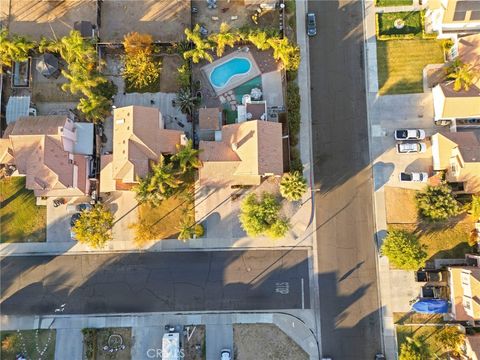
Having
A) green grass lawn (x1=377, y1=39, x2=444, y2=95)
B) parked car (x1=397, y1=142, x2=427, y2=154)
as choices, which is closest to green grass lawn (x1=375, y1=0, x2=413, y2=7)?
green grass lawn (x1=377, y1=39, x2=444, y2=95)

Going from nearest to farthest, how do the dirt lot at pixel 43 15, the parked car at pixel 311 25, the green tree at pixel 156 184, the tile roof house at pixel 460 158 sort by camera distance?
the green tree at pixel 156 184 < the tile roof house at pixel 460 158 < the parked car at pixel 311 25 < the dirt lot at pixel 43 15

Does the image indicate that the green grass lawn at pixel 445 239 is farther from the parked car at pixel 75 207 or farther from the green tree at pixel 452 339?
the parked car at pixel 75 207

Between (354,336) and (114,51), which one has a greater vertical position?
(114,51)

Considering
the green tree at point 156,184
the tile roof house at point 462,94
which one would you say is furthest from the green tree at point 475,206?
the green tree at point 156,184

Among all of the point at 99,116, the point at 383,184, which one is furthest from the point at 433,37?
the point at 99,116

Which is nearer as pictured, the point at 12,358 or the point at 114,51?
the point at 12,358

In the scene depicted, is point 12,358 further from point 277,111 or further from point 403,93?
point 403,93

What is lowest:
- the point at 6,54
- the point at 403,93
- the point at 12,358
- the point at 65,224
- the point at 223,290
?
the point at 12,358
